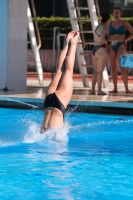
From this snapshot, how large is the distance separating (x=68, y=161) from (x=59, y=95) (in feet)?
3.56

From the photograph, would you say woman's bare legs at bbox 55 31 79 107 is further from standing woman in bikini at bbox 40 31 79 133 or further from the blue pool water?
the blue pool water

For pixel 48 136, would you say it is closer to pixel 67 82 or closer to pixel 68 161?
pixel 67 82

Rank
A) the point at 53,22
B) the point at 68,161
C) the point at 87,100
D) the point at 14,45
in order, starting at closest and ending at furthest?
the point at 68,161
the point at 87,100
the point at 14,45
the point at 53,22

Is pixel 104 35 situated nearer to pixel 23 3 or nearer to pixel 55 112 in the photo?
pixel 23 3

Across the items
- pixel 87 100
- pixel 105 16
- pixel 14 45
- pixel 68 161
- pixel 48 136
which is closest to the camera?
pixel 68 161

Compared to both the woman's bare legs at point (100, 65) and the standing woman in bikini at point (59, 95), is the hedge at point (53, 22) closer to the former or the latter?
the woman's bare legs at point (100, 65)

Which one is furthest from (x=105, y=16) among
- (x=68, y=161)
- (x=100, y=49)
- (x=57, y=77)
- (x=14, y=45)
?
(x=68, y=161)

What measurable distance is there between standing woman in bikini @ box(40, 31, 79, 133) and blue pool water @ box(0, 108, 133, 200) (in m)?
0.18

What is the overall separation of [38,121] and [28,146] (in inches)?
91.3

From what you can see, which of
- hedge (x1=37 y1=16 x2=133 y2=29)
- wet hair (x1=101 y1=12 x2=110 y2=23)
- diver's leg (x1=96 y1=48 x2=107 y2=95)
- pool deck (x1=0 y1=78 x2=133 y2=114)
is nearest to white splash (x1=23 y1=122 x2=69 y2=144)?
pool deck (x1=0 y1=78 x2=133 y2=114)

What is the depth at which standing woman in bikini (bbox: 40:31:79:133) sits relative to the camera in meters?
6.80

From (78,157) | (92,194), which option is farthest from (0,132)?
(92,194)

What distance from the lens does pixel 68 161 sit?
19.8ft

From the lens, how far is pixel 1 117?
9.65 metres
